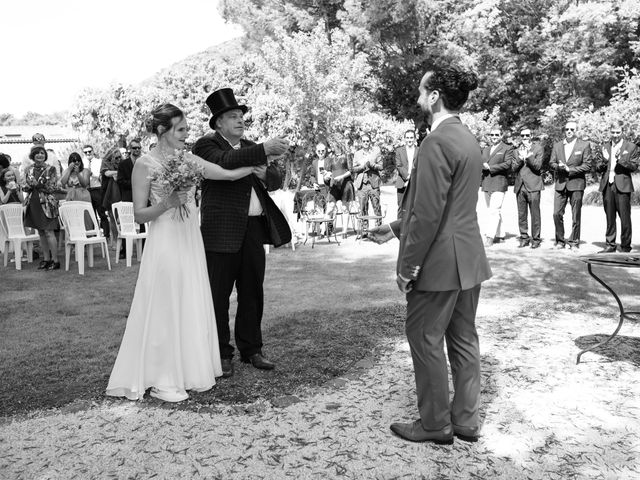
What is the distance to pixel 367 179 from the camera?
1422 centimetres

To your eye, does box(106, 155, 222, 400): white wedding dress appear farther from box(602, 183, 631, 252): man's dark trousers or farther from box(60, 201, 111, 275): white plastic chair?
box(602, 183, 631, 252): man's dark trousers

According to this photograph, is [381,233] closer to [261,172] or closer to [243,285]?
[261,172]

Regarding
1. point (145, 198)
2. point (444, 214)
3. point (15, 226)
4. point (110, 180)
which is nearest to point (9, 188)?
point (15, 226)

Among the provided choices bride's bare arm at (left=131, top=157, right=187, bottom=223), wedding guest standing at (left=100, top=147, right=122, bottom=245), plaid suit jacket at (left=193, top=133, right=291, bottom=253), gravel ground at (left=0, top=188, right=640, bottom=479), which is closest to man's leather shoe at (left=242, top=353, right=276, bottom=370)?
gravel ground at (left=0, top=188, right=640, bottom=479)

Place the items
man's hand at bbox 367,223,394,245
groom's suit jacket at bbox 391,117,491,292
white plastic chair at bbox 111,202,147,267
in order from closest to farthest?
groom's suit jacket at bbox 391,117,491,292 < man's hand at bbox 367,223,394,245 < white plastic chair at bbox 111,202,147,267

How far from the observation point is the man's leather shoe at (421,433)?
12.0 feet

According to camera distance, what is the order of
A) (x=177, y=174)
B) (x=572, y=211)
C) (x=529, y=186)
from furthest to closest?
(x=529, y=186) < (x=572, y=211) < (x=177, y=174)

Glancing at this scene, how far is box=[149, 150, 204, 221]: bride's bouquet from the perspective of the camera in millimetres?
4285

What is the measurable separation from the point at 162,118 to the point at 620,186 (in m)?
9.00

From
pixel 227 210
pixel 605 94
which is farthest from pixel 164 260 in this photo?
→ pixel 605 94

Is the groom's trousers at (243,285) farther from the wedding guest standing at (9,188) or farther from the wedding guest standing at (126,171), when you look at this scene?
the wedding guest standing at (9,188)

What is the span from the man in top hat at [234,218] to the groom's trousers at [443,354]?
1.66 m

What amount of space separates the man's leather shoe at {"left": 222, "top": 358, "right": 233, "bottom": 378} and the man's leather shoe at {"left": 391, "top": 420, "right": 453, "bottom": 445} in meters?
1.58

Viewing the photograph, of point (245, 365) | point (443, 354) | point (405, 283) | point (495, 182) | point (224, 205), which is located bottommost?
point (245, 365)
